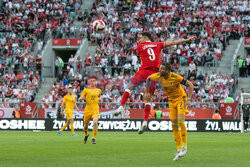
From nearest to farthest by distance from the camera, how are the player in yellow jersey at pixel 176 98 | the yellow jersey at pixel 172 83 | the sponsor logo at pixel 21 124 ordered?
1. the player in yellow jersey at pixel 176 98
2. the yellow jersey at pixel 172 83
3. the sponsor logo at pixel 21 124

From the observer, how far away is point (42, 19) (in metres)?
49.9

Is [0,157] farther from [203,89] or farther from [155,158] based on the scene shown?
[203,89]

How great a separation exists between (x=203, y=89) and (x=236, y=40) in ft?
23.6

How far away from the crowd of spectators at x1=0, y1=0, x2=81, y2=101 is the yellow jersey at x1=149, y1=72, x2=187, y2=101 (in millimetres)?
30117

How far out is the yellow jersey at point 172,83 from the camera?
44.1ft

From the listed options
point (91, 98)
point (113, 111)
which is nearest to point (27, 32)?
point (113, 111)

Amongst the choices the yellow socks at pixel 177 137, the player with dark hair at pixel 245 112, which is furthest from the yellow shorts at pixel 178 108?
the player with dark hair at pixel 245 112

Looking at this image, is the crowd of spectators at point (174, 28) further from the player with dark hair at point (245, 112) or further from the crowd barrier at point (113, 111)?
the player with dark hair at point (245, 112)

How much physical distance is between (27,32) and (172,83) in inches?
1476

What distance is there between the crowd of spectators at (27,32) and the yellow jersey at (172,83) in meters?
30.1

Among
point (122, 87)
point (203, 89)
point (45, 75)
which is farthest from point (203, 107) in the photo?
point (45, 75)

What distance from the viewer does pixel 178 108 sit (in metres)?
13.6

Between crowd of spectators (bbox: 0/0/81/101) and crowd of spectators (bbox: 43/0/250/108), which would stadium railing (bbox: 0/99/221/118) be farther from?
crowd of spectators (bbox: 0/0/81/101)

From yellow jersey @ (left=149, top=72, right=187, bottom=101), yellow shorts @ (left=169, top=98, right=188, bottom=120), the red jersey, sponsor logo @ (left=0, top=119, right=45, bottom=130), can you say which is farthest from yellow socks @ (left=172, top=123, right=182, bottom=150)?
sponsor logo @ (left=0, top=119, right=45, bottom=130)
